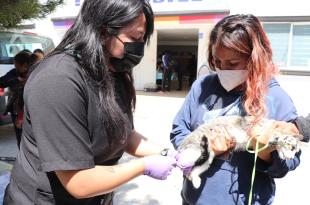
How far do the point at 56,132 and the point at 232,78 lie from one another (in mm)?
1012

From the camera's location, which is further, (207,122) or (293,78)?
(293,78)

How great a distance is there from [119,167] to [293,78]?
9.63m

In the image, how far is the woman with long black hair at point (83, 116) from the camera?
129cm

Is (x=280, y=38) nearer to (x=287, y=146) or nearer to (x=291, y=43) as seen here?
(x=291, y=43)

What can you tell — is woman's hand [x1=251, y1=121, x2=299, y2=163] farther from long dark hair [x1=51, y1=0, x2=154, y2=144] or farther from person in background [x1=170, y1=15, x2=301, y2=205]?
long dark hair [x1=51, y1=0, x2=154, y2=144]

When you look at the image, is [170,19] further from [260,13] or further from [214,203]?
[214,203]

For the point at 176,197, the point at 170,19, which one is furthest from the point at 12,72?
the point at 170,19

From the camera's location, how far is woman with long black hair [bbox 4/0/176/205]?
50.9 inches

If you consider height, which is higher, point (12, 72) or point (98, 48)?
point (98, 48)

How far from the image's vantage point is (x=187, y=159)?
66.1 inches

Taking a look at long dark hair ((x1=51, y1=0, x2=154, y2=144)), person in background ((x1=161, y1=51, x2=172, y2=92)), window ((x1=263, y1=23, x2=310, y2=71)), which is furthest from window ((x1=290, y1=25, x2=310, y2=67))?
long dark hair ((x1=51, y1=0, x2=154, y2=144))

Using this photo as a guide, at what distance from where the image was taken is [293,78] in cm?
1010

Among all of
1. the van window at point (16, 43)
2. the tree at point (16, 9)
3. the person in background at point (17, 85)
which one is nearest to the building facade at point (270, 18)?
the van window at point (16, 43)

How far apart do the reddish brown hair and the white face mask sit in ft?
0.24
